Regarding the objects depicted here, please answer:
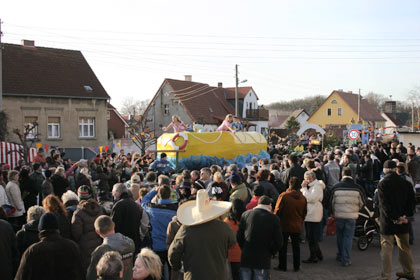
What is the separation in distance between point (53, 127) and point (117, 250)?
28144mm

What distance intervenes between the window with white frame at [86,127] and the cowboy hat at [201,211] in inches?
1118

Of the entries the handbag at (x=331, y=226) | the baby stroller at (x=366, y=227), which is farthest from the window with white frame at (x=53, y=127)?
the baby stroller at (x=366, y=227)

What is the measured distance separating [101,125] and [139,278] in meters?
29.9

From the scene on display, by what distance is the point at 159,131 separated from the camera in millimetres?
46844

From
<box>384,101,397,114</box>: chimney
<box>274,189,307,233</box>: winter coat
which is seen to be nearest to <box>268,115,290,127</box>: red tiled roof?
<box>384,101,397,114</box>: chimney

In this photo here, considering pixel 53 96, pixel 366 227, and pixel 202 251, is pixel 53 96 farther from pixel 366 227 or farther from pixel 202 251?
pixel 202 251

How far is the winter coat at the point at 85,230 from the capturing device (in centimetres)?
620

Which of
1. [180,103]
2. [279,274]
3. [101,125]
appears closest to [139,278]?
[279,274]

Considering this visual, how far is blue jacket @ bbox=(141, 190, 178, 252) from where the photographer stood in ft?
23.1

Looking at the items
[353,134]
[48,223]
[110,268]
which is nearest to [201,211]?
[110,268]

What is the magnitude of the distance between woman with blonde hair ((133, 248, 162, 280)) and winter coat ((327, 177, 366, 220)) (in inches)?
189

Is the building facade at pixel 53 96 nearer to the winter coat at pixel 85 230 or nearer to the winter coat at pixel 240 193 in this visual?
the winter coat at pixel 240 193

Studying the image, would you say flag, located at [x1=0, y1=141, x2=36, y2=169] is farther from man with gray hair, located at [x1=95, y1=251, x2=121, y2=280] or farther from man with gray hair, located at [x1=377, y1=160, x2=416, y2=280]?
man with gray hair, located at [x1=95, y1=251, x2=121, y2=280]

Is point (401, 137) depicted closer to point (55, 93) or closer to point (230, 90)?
point (55, 93)
